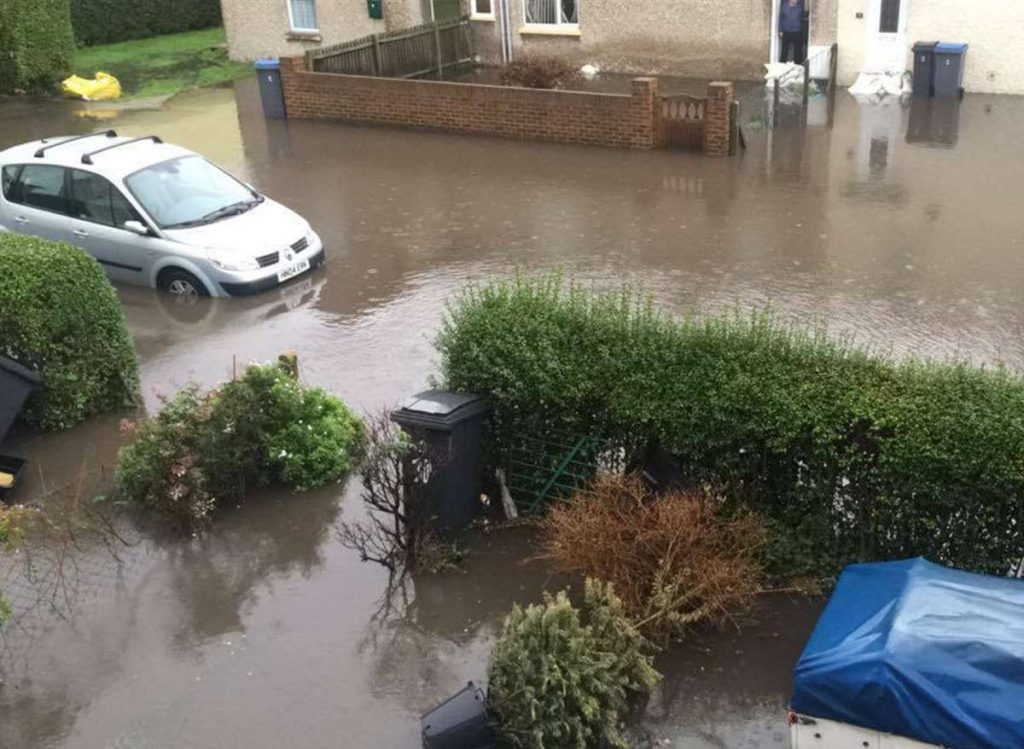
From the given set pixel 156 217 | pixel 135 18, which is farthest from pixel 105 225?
pixel 135 18

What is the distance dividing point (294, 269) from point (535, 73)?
27.0 feet

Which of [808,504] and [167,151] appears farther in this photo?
[167,151]

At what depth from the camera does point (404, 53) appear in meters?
21.8

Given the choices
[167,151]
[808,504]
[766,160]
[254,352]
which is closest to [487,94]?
[766,160]

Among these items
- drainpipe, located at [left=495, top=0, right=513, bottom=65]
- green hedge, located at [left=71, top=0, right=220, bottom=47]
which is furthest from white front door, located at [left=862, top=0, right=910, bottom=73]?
green hedge, located at [left=71, top=0, right=220, bottom=47]

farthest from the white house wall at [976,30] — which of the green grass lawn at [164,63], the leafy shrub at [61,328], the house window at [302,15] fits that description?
the leafy shrub at [61,328]

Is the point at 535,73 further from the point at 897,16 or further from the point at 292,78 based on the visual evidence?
the point at 897,16

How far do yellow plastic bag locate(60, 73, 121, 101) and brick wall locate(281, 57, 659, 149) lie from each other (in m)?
5.26

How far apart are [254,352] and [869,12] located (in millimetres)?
12765

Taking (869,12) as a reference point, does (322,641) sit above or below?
below

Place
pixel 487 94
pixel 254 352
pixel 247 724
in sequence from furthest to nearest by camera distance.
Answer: pixel 487 94 < pixel 254 352 < pixel 247 724

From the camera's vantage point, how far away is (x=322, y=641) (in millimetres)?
7129

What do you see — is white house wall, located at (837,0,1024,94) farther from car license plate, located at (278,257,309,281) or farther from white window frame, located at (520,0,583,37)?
car license plate, located at (278,257,309,281)

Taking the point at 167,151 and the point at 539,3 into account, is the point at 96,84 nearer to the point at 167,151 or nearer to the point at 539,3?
the point at 539,3
